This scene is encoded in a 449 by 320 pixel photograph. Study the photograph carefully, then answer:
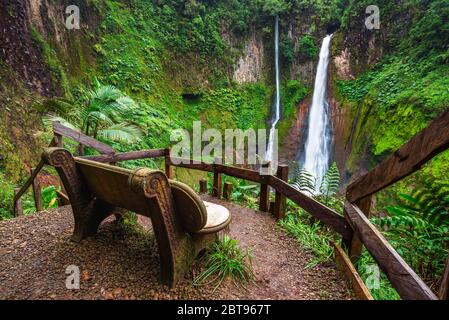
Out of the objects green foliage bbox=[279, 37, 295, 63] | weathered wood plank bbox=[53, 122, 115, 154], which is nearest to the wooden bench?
weathered wood plank bbox=[53, 122, 115, 154]

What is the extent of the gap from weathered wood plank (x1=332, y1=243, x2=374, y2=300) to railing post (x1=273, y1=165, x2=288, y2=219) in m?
1.43

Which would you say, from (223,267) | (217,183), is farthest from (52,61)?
(223,267)

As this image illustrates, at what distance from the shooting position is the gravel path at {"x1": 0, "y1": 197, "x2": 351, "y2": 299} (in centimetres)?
222

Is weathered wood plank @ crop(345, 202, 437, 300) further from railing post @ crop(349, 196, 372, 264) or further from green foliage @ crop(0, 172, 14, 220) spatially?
green foliage @ crop(0, 172, 14, 220)

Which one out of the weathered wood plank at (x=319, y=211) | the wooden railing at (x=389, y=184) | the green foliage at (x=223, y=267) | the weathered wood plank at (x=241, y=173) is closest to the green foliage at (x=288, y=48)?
the weathered wood plank at (x=241, y=173)

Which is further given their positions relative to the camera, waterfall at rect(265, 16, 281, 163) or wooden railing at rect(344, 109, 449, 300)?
waterfall at rect(265, 16, 281, 163)

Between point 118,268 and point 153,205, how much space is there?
3.33 feet

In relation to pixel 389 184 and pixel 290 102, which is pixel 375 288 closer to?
pixel 389 184

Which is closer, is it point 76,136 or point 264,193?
point 264,193

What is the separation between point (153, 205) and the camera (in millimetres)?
1929

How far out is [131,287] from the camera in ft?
7.30

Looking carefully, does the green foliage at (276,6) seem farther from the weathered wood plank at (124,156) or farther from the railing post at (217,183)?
the railing post at (217,183)

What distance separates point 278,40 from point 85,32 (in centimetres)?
1096
